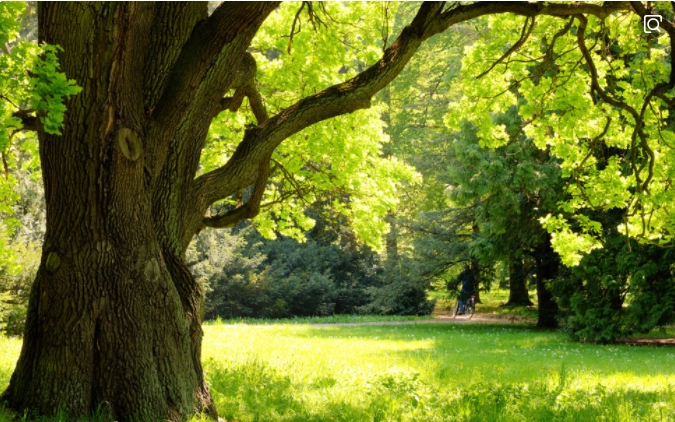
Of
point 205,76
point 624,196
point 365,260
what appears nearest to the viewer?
point 205,76

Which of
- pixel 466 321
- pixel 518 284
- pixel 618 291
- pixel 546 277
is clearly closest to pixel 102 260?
pixel 618 291

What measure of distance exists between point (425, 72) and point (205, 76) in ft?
114

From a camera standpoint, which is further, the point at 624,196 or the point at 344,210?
the point at 344,210

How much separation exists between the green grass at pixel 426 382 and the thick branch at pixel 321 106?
245 centimetres

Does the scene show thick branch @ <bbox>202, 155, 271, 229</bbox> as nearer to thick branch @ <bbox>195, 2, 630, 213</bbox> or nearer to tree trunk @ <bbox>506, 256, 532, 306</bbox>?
thick branch @ <bbox>195, 2, 630, 213</bbox>

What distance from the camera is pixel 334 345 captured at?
14.9m

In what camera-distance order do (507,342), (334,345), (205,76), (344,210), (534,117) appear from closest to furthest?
1. (205,76)
2. (534,117)
3. (344,210)
4. (334,345)
5. (507,342)

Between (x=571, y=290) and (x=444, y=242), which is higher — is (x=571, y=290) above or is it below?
below

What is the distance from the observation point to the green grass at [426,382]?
265 inches

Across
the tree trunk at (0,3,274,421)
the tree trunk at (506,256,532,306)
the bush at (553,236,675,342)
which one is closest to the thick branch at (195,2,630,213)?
the tree trunk at (0,3,274,421)

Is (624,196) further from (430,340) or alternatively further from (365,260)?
(365,260)

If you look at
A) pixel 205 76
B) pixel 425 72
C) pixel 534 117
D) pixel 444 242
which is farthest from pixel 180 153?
pixel 425 72

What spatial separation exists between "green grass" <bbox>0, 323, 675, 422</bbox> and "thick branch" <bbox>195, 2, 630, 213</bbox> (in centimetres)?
245

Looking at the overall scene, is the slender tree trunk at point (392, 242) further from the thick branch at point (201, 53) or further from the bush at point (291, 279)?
the thick branch at point (201, 53)
